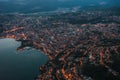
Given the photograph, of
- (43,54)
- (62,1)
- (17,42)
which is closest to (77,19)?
(17,42)

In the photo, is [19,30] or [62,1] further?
[62,1]

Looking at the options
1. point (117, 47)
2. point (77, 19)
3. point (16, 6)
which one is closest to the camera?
point (117, 47)

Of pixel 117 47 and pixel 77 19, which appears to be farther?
pixel 77 19

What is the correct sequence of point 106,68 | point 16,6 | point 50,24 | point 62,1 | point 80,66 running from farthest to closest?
1. point 62,1
2. point 16,6
3. point 50,24
4. point 80,66
5. point 106,68

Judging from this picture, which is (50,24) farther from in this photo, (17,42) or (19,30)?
(17,42)

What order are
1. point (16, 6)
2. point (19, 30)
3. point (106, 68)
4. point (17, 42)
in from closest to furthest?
point (106, 68), point (17, 42), point (19, 30), point (16, 6)

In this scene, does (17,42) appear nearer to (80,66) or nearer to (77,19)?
(80,66)

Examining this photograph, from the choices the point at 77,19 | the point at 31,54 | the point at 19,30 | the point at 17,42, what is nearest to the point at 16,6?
the point at 77,19

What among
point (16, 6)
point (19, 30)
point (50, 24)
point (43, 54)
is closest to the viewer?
point (43, 54)

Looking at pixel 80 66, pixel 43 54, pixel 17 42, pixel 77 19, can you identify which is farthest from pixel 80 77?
pixel 77 19
